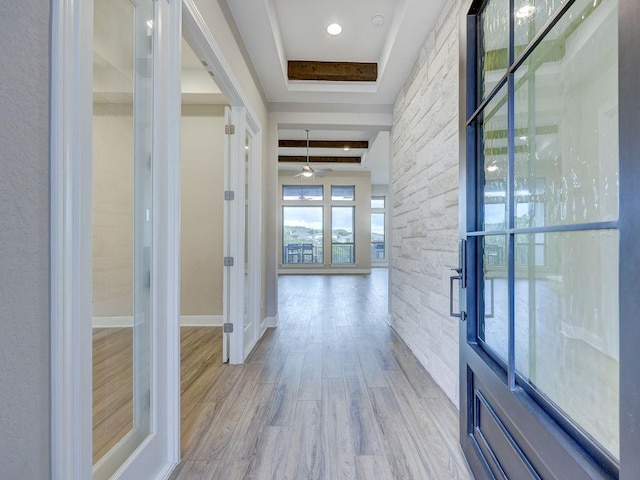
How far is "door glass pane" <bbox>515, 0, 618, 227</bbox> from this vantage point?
2.54 ft

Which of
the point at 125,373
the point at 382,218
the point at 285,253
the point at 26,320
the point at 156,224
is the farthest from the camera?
the point at 382,218

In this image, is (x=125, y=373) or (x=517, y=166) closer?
(x=517, y=166)

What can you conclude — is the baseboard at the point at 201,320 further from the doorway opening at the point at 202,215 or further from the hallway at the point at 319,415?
the hallway at the point at 319,415

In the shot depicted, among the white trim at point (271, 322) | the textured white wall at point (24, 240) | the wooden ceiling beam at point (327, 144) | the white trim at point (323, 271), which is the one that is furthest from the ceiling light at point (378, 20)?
the white trim at point (323, 271)

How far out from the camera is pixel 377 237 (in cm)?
1167

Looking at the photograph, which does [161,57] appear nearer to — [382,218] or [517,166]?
[517,166]

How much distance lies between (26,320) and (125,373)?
0.63m

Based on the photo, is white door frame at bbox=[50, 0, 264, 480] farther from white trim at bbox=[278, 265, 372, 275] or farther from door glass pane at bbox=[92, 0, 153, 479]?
white trim at bbox=[278, 265, 372, 275]

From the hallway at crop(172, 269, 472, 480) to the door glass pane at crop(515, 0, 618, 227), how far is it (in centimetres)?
134

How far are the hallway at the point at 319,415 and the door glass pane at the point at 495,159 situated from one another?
124cm

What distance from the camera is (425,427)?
185 centimetres

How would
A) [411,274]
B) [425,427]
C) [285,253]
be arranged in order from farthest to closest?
[285,253] < [411,274] < [425,427]

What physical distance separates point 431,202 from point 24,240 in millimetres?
2418

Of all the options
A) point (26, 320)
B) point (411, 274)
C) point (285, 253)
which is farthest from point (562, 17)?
point (285, 253)
